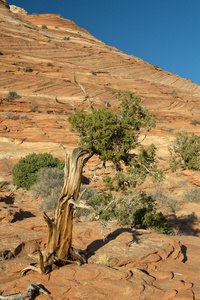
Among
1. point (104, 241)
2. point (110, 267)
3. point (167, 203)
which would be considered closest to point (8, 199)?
point (104, 241)

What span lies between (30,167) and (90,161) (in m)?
4.22

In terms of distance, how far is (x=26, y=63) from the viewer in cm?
3244

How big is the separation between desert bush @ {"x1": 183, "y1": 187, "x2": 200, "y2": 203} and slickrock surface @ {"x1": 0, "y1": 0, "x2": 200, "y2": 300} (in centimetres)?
37

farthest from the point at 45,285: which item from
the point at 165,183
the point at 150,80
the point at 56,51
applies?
the point at 150,80

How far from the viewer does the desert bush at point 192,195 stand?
12.3 metres

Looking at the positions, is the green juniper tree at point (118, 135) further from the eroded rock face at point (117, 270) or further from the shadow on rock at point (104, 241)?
the eroded rock face at point (117, 270)

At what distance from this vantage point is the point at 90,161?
50.2 ft

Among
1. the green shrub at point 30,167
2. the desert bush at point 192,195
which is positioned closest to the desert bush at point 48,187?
the green shrub at point 30,167

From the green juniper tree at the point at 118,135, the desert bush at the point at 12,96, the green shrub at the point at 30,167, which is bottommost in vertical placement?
the green shrub at the point at 30,167

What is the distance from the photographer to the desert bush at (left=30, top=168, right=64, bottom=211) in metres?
9.50

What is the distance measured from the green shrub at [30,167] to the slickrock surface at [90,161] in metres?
0.64

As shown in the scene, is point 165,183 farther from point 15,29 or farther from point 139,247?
point 15,29

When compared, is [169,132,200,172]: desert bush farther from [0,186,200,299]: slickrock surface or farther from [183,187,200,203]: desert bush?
[0,186,200,299]: slickrock surface

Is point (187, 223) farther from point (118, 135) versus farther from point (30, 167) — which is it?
point (30, 167)
